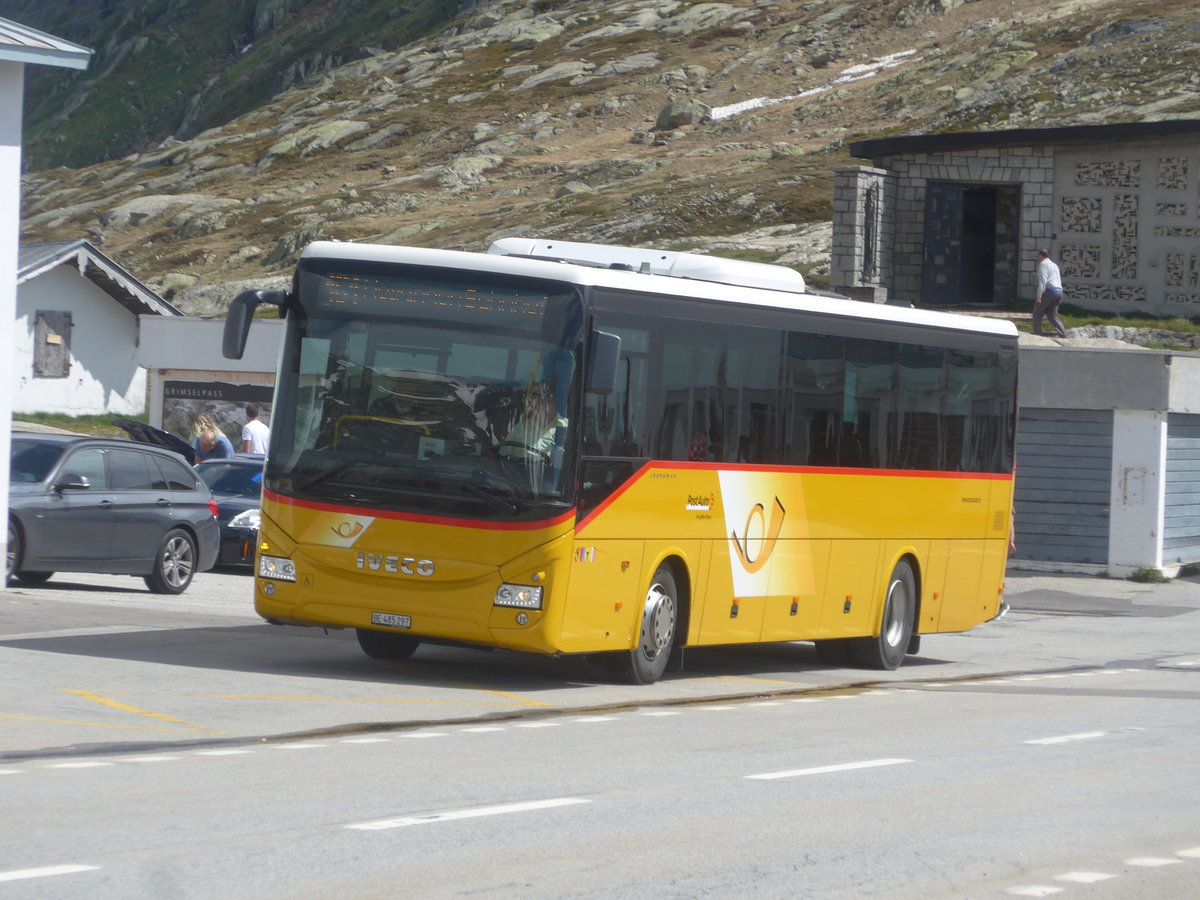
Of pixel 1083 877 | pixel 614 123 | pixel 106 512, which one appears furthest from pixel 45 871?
pixel 614 123

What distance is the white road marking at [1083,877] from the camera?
7400 mm

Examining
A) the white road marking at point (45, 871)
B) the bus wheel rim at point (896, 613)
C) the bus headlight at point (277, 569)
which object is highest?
the bus headlight at point (277, 569)

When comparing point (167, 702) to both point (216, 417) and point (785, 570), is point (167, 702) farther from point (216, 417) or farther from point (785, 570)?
point (216, 417)

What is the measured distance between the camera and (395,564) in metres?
13.1

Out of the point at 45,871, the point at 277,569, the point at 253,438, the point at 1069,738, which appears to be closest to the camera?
the point at 45,871

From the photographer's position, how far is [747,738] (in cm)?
1146

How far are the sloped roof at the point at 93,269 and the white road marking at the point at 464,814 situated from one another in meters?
36.0

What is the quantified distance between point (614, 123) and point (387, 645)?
89.4 metres

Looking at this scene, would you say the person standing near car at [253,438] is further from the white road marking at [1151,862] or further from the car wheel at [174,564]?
the white road marking at [1151,862]

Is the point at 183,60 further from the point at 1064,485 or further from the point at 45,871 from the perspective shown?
the point at 45,871

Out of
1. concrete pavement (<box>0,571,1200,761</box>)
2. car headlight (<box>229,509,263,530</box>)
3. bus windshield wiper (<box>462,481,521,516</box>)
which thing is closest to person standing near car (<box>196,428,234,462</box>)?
car headlight (<box>229,509,263,530</box>)

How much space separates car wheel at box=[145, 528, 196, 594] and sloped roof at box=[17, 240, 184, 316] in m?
23.6

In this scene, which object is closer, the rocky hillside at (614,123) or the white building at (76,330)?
the white building at (76,330)

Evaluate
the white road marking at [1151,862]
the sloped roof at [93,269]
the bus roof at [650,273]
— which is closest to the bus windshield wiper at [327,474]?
the bus roof at [650,273]
